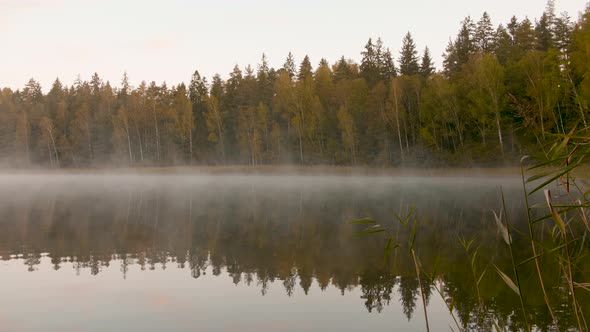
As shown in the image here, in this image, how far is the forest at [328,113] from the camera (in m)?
50.0

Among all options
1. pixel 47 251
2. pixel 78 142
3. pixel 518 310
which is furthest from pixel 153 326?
pixel 78 142

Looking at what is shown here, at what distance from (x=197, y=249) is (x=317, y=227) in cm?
566

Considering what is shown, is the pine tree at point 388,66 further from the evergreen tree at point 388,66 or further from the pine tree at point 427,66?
the pine tree at point 427,66

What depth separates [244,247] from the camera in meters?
14.6

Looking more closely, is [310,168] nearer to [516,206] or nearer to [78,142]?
[516,206]

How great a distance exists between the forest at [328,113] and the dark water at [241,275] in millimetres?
25852

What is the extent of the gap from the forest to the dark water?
2585 cm

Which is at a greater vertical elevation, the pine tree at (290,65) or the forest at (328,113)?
the pine tree at (290,65)

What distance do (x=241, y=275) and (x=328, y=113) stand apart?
191 feet

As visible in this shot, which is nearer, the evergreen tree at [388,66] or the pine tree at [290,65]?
the evergreen tree at [388,66]

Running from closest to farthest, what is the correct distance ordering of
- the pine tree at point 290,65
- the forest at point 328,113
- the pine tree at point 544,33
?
the forest at point 328,113 → the pine tree at point 544,33 → the pine tree at point 290,65

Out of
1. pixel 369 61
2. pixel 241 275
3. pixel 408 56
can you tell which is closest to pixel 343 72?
pixel 369 61

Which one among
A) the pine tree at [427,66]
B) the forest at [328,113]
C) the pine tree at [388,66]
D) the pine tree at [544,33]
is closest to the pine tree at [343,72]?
the forest at [328,113]

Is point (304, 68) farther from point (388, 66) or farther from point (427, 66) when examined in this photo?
point (427, 66)
